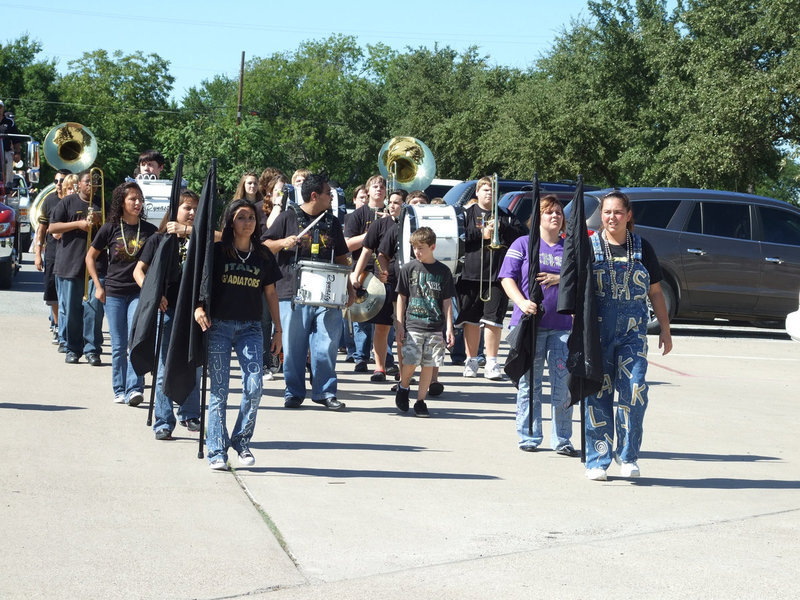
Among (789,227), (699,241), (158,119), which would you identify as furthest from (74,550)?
(158,119)

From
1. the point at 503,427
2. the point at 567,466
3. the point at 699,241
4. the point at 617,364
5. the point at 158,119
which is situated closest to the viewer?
the point at 617,364

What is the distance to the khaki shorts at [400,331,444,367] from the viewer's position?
31.8 ft

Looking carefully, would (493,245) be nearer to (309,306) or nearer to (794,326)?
(309,306)

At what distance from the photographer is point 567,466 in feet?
25.4

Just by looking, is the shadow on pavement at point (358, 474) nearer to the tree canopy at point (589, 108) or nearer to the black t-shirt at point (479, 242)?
the black t-shirt at point (479, 242)

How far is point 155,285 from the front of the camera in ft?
25.7

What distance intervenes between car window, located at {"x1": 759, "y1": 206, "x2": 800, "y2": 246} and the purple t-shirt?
9.73 metres

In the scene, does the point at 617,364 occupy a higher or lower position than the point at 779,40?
lower

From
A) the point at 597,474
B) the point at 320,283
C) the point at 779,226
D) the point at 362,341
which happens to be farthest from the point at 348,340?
the point at 779,226

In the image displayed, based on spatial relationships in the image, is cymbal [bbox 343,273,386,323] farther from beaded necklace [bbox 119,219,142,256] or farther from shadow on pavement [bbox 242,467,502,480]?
shadow on pavement [bbox 242,467,502,480]

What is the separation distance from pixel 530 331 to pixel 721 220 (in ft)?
32.4

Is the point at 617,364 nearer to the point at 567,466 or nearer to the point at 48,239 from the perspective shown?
the point at 567,466

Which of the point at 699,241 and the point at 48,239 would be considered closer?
the point at 48,239

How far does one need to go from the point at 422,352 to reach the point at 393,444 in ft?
4.93
